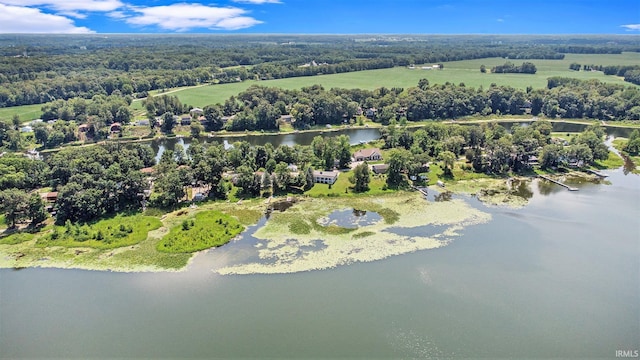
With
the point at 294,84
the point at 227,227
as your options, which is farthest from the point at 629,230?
the point at 294,84

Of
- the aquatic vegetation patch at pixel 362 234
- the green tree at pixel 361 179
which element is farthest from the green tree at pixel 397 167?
the aquatic vegetation patch at pixel 362 234

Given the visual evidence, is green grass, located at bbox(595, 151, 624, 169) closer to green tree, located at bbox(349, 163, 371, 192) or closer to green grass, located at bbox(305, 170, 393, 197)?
green grass, located at bbox(305, 170, 393, 197)

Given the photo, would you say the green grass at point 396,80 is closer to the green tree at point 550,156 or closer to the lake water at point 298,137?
the lake water at point 298,137

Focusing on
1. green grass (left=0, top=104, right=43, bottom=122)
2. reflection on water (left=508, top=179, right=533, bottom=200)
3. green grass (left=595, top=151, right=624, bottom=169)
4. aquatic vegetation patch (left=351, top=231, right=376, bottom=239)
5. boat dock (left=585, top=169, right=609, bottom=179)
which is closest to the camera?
aquatic vegetation patch (left=351, top=231, right=376, bottom=239)

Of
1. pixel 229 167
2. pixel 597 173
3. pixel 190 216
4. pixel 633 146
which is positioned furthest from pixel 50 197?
pixel 633 146

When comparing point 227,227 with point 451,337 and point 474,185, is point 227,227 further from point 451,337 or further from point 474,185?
point 474,185

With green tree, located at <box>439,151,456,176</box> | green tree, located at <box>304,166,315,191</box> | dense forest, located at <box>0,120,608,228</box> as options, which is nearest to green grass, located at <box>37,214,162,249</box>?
dense forest, located at <box>0,120,608,228</box>
